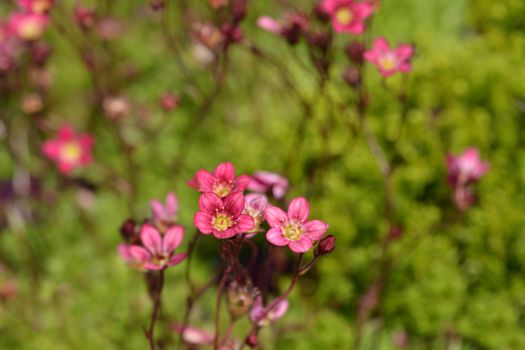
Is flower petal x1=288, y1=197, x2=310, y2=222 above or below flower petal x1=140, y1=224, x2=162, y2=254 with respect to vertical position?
above

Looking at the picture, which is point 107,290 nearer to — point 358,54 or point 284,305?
point 284,305

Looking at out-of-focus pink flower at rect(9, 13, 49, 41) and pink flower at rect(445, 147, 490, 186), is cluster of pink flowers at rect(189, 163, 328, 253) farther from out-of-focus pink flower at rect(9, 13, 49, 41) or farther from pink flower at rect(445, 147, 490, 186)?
out-of-focus pink flower at rect(9, 13, 49, 41)

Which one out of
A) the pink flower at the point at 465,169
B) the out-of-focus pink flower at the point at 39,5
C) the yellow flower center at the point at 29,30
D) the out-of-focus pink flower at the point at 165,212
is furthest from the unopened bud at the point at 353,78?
the yellow flower center at the point at 29,30

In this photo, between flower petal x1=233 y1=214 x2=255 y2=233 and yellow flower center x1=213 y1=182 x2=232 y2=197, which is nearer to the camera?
flower petal x1=233 y1=214 x2=255 y2=233

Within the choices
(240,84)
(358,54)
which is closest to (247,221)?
(358,54)

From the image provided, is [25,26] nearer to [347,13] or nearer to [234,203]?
[347,13]

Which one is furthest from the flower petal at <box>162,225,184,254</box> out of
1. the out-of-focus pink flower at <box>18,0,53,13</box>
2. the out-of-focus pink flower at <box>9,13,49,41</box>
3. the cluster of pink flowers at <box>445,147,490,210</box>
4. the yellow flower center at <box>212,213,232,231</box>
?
the out-of-focus pink flower at <box>9,13,49,41</box>

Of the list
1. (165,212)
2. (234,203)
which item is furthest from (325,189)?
(234,203)
